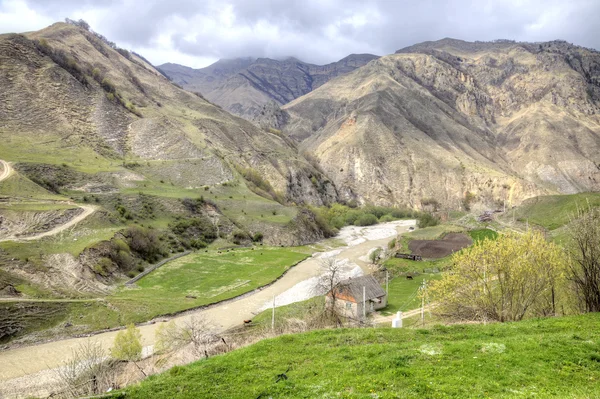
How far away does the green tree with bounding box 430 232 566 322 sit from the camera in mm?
20531

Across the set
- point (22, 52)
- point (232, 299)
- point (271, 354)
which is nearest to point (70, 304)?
point (232, 299)

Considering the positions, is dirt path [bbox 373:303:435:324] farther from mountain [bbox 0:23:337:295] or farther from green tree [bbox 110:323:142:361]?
mountain [bbox 0:23:337:295]

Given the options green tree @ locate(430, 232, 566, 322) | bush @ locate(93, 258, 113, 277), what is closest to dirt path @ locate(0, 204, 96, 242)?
bush @ locate(93, 258, 113, 277)

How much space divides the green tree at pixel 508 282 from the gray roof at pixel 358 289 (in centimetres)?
1484

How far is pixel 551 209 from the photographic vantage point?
64.8 metres

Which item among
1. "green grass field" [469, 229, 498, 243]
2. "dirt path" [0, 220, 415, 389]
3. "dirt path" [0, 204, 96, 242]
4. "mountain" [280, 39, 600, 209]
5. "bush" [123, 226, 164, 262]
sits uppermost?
"mountain" [280, 39, 600, 209]

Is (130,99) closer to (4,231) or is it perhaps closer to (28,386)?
(4,231)

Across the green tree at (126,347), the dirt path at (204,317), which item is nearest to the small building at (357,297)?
the dirt path at (204,317)

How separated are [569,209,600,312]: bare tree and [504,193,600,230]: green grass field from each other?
39.2 metres

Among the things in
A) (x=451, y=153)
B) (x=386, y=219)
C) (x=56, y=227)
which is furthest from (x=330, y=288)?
(x=451, y=153)

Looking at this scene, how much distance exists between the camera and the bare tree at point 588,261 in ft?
59.7

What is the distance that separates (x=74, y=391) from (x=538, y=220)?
6796cm

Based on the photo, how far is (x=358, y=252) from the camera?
81.3m

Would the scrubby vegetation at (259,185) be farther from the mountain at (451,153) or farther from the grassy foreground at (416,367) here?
the grassy foreground at (416,367)
